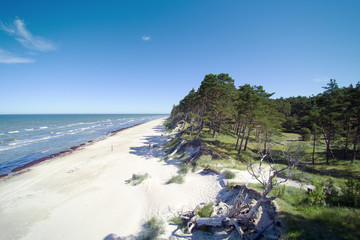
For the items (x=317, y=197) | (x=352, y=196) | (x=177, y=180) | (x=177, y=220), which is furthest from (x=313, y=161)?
(x=177, y=220)

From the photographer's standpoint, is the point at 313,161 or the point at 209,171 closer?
the point at 209,171

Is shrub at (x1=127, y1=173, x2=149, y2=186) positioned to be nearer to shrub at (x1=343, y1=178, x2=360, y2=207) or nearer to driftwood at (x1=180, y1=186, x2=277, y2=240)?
driftwood at (x1=180, y1=186, x2=277, y2=240)

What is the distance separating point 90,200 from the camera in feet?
38.5

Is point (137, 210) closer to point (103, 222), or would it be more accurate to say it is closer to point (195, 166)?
point (103, 222)

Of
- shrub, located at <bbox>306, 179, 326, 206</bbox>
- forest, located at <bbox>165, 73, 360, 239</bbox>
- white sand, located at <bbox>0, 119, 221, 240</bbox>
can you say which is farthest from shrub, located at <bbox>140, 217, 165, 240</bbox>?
shrub, located at <bbox>306, 179, 326, 206</bbox>

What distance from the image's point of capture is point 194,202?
33.8 feet

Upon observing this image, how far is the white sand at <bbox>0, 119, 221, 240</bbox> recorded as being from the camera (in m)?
8.90

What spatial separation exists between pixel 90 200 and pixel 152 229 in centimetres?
705

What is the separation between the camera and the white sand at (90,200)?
8.90 meters

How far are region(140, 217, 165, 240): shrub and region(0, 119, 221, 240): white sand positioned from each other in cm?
45

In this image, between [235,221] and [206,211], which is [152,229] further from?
[235,221]

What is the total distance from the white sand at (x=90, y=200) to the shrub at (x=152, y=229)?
0.45 metres

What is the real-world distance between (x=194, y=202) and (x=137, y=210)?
4.32 meters

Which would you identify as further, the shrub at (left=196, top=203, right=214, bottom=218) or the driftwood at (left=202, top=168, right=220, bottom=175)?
the driftwood at (left=202, top=168, right=220, bottom=175)
